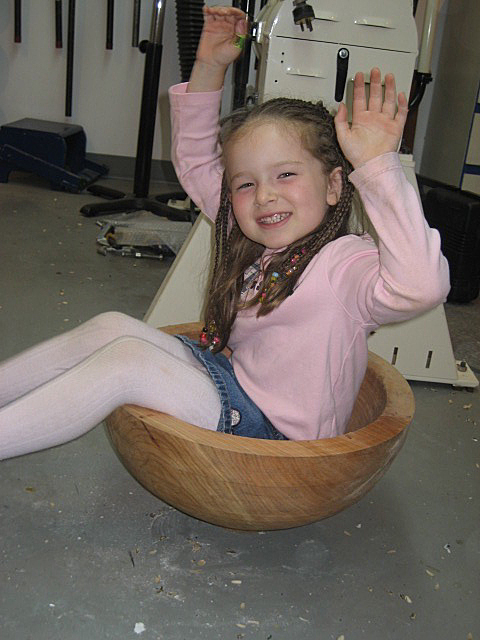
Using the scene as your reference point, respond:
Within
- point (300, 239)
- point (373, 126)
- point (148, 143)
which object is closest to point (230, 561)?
point (300, 239)

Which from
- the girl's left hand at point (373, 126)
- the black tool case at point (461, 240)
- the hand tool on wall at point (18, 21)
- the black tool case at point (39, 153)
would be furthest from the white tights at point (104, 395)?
the hand tool on wall at point (18, 21)

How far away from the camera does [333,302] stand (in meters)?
0.92

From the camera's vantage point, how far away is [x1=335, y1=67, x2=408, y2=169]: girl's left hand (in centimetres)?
77

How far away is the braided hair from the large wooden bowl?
23cm

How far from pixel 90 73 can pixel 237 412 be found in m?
2.69

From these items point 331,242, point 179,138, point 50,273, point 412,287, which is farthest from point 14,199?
point 412,287

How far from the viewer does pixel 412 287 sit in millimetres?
764

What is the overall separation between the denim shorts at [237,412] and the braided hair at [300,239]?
0.27 feet

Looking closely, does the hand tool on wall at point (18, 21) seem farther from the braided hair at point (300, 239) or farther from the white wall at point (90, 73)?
the braided hair at point (300, 239)

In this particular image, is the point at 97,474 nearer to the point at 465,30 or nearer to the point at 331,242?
the point at 331,242

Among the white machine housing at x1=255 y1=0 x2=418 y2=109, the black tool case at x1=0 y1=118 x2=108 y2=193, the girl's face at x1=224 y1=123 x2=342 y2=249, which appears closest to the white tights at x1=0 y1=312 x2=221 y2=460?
the girl's face at x1=224 y1=123 x2=342 y2=249

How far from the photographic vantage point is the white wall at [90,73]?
3.13 metres

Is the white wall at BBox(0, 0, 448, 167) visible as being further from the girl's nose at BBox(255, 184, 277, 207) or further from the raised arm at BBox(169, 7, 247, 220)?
the girl's nose at BBox(255, 184, 277, 207)

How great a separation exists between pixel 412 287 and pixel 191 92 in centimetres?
51
